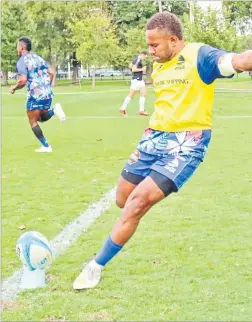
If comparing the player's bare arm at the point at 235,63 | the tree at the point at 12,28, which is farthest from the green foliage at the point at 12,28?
the player's bare arm at the point at 235,63

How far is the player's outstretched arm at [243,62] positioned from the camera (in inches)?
169

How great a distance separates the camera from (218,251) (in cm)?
572

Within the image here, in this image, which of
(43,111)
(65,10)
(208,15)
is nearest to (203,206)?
(43,111)

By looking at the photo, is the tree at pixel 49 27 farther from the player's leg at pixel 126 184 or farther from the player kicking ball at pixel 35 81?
the player's leg at pixel 126 184

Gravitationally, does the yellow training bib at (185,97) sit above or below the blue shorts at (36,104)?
above

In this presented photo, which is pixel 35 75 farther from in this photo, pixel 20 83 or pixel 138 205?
pixel 138 205

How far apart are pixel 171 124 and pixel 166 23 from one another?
2.61 feet

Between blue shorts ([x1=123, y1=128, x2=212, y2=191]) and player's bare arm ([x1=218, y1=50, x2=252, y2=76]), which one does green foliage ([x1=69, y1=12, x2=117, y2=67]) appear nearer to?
blue shorts ([x1=123, y1=128, x2=212, y2=191])

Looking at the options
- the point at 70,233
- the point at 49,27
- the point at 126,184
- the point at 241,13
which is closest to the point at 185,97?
the point at 126,184

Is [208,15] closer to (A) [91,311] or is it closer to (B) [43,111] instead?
(B) [43,111]

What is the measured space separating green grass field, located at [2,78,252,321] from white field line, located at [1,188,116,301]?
3.5 inches

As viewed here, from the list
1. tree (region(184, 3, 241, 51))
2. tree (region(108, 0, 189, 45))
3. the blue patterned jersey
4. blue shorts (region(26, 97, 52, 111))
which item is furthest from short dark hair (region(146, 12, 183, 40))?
tree (region(108, 0, 189, 45))

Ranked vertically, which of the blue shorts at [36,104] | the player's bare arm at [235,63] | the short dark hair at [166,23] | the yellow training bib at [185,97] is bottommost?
the blue shorts at [36,104]

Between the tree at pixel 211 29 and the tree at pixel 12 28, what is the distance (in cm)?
2285
